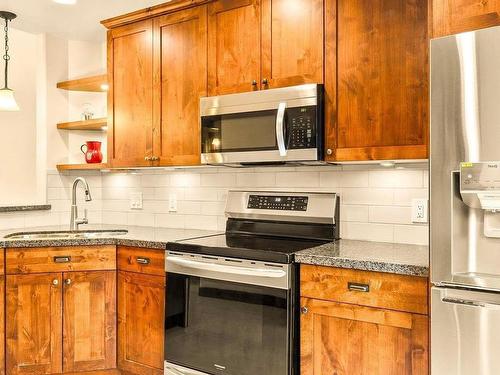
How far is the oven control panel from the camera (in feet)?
8.25

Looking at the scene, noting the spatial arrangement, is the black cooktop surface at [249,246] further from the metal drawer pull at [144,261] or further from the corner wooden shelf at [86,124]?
→ the corner wooden shelf at [86,124]

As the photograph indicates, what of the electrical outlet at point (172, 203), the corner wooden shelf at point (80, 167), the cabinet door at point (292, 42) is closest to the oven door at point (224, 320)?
the electrical outlet at point (172, 203)

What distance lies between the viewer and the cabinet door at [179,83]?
2637 millimetres

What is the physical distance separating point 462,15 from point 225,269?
1.41m

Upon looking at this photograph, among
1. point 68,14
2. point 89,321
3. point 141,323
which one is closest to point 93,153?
point 68,14

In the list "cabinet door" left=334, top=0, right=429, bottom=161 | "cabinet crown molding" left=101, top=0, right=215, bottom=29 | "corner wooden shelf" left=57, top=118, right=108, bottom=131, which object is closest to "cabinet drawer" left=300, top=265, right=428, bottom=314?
"cabinet door" left=334, top=0, right=429, bottom=161

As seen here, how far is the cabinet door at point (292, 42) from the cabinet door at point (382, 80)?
11cm

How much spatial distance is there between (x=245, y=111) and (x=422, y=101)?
89 centimetres

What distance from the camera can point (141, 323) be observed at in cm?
252

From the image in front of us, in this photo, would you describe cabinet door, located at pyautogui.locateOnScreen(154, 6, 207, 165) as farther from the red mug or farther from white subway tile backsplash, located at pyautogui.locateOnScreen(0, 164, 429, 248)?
the red mug

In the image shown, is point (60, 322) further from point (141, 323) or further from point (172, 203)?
point (172, 203)

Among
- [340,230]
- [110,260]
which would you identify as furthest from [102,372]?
[340,230]

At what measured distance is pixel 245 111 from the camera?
7.88 ft

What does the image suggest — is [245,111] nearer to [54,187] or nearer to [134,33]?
[134,33]
